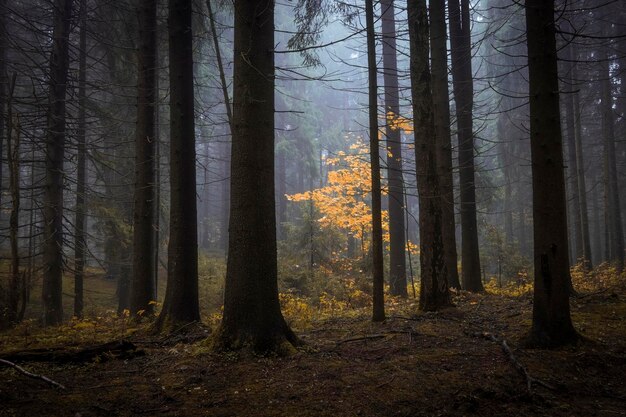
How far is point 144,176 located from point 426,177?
22.0ft

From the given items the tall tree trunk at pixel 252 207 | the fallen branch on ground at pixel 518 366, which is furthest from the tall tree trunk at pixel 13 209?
the fallen branch on ground at pixel 518 366

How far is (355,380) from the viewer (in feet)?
14.6

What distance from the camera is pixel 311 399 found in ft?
13.0

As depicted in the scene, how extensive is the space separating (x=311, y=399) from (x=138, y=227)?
7164 mm

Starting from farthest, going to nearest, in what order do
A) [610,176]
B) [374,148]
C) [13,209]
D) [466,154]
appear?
1. [610,176]
2. [466,154]
3. [13,209]
4. [374,148]

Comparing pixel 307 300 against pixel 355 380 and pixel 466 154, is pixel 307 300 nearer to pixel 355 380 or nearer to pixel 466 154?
pixel 466 154

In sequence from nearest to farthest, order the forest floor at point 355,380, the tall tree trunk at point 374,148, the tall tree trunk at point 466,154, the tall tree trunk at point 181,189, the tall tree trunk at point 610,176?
the forest floor at point 355,380 < the tall tree trunk at point 374,148 < the tall tree trunk at point 181,189 < the tall tree trunk at point 466,154 < the tall tree trunk at point 610,176

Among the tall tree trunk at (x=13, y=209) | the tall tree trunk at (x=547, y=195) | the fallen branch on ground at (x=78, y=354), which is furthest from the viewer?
the tall tree trunk at (x=13, y=209)

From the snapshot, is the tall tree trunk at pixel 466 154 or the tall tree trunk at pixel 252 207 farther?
the tall tree trunk at pixel 466 154

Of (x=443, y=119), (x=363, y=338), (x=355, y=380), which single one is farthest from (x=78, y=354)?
(x=443, y=119)

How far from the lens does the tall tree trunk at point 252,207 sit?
544cm

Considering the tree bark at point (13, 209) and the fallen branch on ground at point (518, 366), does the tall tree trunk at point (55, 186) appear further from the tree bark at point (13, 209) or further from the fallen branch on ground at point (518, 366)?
the fallen branch on ground at point (518, 366)

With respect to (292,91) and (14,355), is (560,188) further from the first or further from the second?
(292,91)

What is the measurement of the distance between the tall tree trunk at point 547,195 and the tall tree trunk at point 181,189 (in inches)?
237
